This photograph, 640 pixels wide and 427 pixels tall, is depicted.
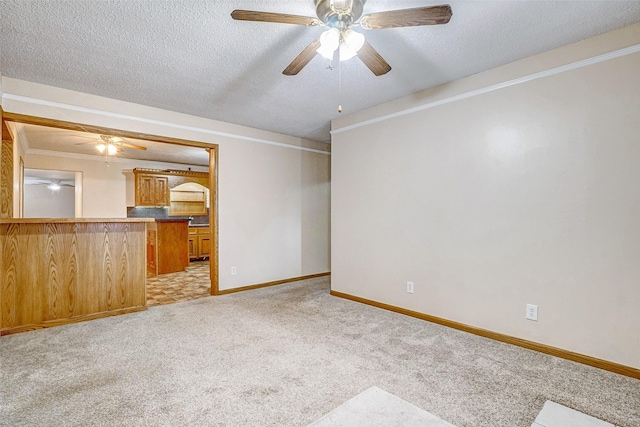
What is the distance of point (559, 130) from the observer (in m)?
2.41

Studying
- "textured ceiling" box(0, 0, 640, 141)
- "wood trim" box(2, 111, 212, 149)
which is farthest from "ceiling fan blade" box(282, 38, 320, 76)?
"wood trim" box(2, 111, 212, 149)

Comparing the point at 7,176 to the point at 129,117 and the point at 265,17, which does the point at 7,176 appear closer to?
the point at 129,117

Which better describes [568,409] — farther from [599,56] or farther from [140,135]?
[140,135]

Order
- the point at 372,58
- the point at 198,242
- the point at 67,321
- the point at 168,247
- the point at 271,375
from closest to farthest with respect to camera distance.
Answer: the point at 372,58
the point at 271,375
the point at 67,321
the point at 168,247
the point at 198,242

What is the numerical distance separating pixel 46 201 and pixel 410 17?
13.4 m

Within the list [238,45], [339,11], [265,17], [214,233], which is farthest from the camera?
[214,233]

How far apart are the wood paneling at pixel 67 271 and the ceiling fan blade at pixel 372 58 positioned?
314 cm

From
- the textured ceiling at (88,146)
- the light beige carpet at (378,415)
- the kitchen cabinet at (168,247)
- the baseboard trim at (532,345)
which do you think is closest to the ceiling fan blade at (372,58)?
the light beige carpet at (378,415)

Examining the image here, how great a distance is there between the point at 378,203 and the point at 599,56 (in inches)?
88.8

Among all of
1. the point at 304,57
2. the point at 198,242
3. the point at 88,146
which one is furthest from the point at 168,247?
the point at 304,57

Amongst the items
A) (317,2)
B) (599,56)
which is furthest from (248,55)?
(599,56)

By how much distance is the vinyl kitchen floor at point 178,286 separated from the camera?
418 cm

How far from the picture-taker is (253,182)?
15.3 ft

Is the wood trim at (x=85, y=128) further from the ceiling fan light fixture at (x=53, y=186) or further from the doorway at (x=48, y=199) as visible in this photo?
the ceiling fan light fixture at (x=53, y=186)
